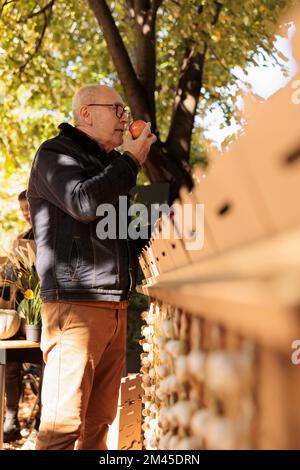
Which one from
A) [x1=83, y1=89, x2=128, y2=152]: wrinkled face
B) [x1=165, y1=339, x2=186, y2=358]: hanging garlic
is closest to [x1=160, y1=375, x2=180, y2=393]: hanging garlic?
[x1=165, y1=339, x2=186, y2=358]: hanging garlic

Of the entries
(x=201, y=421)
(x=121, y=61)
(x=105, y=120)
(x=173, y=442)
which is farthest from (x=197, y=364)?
(x=121, y=61)

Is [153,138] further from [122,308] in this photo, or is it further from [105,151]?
[122,308]

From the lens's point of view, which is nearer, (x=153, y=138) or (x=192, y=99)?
(x=153, y=138)

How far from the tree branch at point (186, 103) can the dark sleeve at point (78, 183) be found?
12.4 ft

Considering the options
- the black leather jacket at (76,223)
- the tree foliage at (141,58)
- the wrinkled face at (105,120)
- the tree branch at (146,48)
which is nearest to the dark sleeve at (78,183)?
the black leather jacket at (76,223)

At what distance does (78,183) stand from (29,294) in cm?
146

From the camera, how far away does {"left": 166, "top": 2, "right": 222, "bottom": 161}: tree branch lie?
599 cm

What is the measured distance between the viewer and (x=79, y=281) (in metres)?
2.14

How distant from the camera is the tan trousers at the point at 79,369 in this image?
2.02 metres

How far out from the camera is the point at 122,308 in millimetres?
2285

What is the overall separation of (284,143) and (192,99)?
5737mm

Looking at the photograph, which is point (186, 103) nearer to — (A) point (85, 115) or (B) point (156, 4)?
(B) point (156, 4)

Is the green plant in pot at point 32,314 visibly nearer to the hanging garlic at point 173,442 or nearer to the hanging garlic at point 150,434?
the hanging garlic at point 150,434
